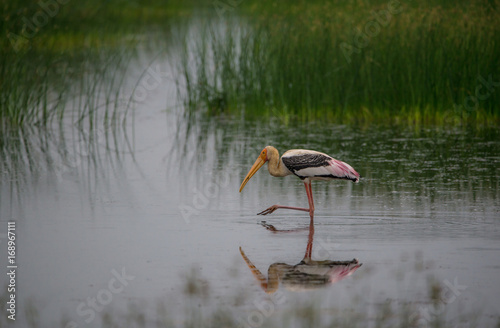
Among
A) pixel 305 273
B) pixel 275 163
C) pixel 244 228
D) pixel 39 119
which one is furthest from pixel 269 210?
pixel 39 119

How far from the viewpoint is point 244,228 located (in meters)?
7.63

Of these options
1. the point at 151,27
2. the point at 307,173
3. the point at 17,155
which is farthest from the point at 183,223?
the point at 151,27

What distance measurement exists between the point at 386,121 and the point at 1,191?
6756 mm

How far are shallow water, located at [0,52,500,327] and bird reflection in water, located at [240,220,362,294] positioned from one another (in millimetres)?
79

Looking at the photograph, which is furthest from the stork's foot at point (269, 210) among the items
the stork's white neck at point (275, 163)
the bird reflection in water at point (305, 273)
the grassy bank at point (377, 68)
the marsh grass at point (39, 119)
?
the grassy bank at point (377, 68)

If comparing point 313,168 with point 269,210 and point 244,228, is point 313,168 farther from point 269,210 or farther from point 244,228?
point 244,228

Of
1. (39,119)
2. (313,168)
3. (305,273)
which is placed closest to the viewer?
(305,273)

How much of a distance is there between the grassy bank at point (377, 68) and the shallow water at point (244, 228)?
2.47 feet

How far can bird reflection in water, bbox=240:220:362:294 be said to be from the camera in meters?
5.80

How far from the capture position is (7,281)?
612 centimetres

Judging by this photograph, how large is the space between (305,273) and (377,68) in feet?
25.6

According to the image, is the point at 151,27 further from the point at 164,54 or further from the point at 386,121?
the point at 386,121

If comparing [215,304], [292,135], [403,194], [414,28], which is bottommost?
[215,304]

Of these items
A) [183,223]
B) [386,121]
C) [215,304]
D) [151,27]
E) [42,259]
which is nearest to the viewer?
[215,304]
